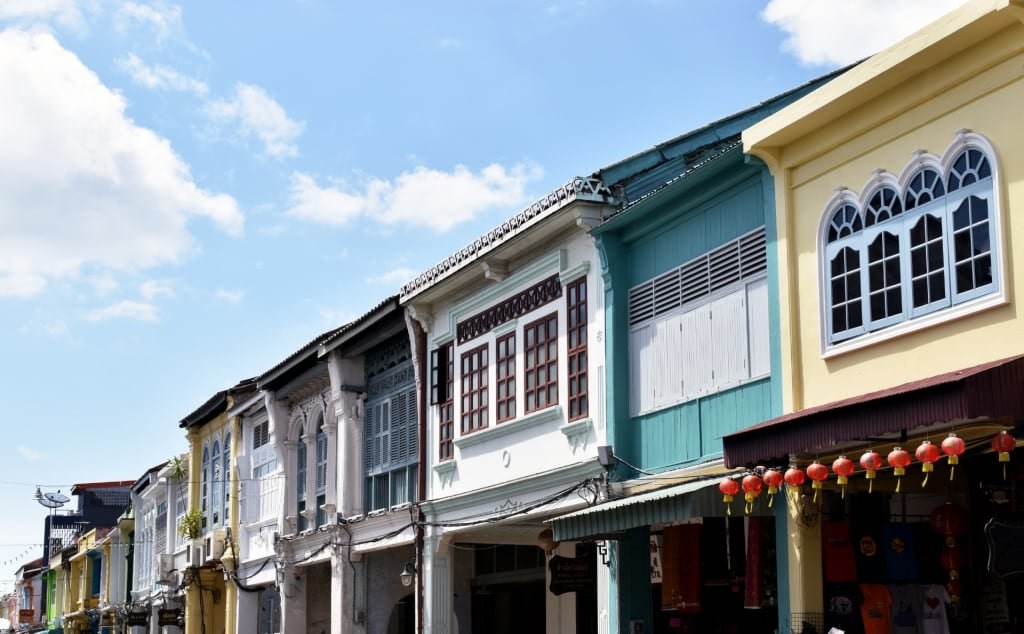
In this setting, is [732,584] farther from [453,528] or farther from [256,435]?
[256,435]

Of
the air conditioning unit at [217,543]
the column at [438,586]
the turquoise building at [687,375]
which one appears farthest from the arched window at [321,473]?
the turquoise building at [687,375]

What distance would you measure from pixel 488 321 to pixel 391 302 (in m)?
2.89

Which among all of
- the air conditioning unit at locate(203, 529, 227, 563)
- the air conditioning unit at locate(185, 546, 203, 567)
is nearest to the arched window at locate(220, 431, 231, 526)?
the air conditioning unit at locate(203, 529, 227, 563)

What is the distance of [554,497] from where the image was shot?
16938 mm

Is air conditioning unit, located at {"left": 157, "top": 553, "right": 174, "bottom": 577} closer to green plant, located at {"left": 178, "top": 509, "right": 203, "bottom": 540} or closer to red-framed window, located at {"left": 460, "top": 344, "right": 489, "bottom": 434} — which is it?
green plant, located at {"left": 178, "top": 509, "right": 203, "bottom": 540}

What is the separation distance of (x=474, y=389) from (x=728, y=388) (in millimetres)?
6103

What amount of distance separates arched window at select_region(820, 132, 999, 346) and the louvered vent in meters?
1.23

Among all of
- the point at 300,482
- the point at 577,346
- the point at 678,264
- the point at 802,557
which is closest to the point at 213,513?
the point at 300,482

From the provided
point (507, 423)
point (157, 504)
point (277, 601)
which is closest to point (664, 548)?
point (507, 423)

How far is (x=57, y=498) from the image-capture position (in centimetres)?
6625

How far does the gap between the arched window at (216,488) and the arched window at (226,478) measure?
117 millimetres

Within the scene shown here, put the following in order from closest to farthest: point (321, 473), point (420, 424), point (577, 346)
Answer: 1. point (577, 346)
2. point (420, 424)
3. point (321, 473)

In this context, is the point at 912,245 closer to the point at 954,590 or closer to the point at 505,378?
the point at 954,590

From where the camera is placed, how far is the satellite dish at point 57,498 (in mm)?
65938
